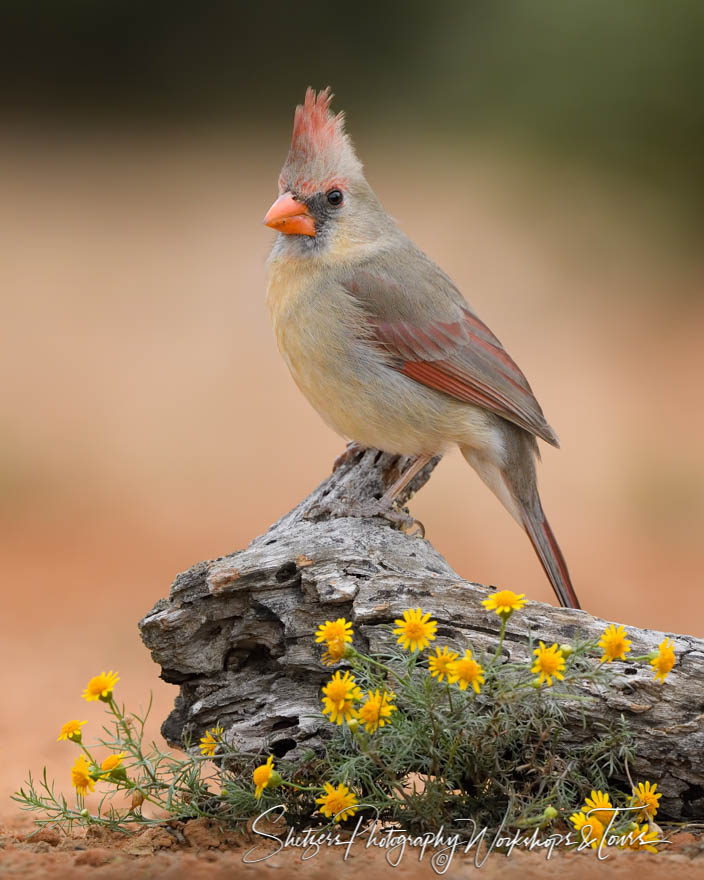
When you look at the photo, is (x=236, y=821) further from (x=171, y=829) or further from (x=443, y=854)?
(x=443, y=854)

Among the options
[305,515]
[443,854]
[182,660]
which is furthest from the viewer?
[305,515]

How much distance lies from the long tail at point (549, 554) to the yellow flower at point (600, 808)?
0.93 meters

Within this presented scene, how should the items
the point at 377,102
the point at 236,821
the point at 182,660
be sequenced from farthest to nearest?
1. the point at 377,102
2. the point at 182,660
3. the point at 236,821

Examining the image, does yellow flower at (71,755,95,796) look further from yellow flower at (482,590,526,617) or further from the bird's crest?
the bird's crest

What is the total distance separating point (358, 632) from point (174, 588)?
1.39 ft

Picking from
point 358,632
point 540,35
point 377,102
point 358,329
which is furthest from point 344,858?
point 377,102

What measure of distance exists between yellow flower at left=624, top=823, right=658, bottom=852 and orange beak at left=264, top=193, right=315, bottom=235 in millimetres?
1691

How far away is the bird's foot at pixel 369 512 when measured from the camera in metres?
2.70

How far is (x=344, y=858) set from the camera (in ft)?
5.84

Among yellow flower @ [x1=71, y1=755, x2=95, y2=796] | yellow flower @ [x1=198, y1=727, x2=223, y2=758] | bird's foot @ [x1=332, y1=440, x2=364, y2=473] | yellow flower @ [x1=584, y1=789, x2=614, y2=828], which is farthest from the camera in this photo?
bird's foot @ [x1=332, y1=440, x2=364, y2=473]

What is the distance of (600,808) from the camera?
6.14 ft

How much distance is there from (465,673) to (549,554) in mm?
1190

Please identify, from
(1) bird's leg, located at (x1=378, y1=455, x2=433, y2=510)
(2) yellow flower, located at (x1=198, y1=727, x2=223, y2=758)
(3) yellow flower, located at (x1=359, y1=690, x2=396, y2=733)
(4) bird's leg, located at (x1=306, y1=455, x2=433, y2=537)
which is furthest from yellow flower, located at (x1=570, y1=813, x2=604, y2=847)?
(1) bird's leg, located at (x1=378, y1=455, x2=433, y2=510)

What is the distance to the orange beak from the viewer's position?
2797 millimetres
